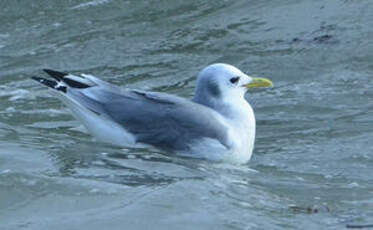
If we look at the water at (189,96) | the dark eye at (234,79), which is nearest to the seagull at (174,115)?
the dark eye at (234,79)

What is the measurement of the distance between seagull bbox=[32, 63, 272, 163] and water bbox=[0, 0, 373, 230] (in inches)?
5.6

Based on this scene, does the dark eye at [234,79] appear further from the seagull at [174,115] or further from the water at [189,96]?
the water at [189,96]

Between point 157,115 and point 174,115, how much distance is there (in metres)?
0.14

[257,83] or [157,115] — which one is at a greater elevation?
[257,83]

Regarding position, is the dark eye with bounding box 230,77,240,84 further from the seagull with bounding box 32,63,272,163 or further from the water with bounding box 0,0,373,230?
the water with bounding box 0,0,373,230

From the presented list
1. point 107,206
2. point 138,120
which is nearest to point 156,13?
point 138,120

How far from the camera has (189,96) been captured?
31.2 ft

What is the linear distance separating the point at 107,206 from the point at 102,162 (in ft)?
4.27

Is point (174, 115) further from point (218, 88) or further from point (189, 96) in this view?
point (189, 96)

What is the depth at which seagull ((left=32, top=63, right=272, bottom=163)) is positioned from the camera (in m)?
7.16

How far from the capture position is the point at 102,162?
660 centimetres

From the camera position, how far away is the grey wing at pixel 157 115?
718cm

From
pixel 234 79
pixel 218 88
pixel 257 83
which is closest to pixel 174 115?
pixel 218 88

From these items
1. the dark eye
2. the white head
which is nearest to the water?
the white head
